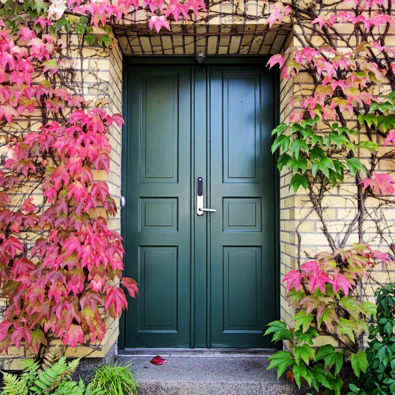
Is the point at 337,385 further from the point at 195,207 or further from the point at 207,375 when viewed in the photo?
the point at 195,207

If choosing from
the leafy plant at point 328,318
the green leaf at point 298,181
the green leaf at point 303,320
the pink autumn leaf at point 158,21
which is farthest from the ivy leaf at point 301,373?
the pink autumn leaf at point 158,21

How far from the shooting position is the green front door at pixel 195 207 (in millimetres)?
2354

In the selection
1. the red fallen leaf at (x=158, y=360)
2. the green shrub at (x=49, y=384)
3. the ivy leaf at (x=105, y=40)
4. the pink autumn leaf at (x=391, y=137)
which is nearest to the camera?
the green shrub at (x=49, y=384)

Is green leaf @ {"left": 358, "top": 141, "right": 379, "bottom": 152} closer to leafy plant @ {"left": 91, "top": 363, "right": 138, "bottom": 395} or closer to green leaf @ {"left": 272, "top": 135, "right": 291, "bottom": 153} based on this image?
green leaf @ {"left": 272, "top": 135, "right": 291, "bottom": 153}

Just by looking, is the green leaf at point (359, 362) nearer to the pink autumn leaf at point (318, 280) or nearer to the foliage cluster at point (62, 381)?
the pink autumn leaf at point (318, 280)

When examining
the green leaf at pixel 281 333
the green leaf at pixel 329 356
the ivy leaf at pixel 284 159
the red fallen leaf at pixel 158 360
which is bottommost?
the red fallen leaf at pixel 158 360

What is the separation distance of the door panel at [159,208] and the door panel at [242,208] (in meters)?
0.22

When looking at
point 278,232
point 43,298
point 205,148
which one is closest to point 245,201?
point 278,232

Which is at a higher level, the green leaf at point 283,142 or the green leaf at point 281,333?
the green leaf at point 283,142

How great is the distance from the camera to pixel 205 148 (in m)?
2.39

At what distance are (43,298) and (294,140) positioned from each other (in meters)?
1.75

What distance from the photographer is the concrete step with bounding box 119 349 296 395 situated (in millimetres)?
1935

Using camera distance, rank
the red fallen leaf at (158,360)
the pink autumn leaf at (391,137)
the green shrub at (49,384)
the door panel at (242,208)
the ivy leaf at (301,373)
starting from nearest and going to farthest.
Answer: the green shrub at (49,384), the ivy leaf at (301,373), the pink autumn leaf at (391,137), the red fallen leaf at (158,360), the door panel at (242,208)

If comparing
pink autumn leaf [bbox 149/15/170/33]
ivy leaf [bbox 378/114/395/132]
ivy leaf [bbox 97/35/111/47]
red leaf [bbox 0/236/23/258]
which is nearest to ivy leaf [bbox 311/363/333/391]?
ivy leaf [bbox 378/114/395/132]
